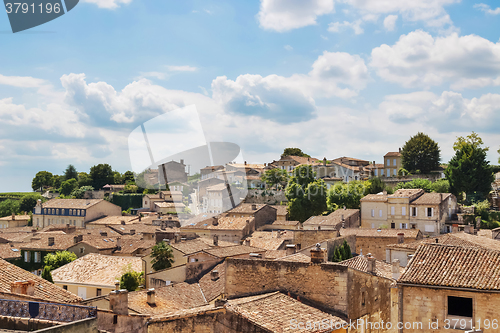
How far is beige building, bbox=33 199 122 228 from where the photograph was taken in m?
71.2

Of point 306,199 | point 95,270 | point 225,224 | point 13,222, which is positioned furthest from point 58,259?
point 13,222

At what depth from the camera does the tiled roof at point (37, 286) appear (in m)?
12.4

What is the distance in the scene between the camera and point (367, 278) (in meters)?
15.9

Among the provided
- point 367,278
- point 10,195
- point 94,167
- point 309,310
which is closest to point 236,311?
point 309,310

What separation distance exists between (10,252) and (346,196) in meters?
36.3

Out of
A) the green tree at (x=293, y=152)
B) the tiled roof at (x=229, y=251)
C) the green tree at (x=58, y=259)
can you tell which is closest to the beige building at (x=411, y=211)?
the tiled roof at (x=229, y=251)

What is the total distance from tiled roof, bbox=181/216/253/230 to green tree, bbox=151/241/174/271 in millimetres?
12053

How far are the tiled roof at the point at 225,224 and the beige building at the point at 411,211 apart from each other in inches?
519

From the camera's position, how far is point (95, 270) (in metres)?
32.8

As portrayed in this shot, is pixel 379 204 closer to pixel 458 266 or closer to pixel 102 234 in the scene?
pixel 102 234

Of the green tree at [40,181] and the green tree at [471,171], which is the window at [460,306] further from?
the green tree at [40,181]

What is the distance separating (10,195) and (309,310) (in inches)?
4343

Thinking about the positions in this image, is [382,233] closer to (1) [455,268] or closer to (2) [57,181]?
(1) [455,268]

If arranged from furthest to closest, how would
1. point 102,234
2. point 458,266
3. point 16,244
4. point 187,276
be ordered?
point 102,234 → point 16,244 → point 187,276 → point 458,266
